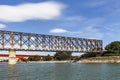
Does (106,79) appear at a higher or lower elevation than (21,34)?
lower

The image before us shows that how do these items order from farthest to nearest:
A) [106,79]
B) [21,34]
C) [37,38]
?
[37,38], [21,34], [106,79]

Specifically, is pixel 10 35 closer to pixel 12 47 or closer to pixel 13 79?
pixel 12 47

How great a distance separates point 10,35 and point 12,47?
7996 millimetres

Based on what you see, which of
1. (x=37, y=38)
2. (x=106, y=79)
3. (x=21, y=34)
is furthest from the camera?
(x=37, y=38)

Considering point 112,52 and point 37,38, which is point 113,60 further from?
point 37,38

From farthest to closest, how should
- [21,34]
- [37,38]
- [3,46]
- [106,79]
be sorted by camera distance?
[37,38], [21,34], [3,46], [106,79]

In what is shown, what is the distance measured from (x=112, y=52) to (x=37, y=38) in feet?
175

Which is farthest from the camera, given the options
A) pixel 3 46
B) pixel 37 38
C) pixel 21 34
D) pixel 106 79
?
pixel 37 38

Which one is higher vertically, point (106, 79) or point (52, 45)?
point (52, 45)

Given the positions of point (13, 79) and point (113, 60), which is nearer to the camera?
point (13, 79)

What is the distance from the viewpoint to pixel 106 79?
47.9m

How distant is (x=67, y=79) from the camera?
160ft

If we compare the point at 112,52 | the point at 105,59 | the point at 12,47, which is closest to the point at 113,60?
the point at 105,59

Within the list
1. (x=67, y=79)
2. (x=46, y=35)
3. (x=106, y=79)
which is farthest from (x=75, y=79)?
(x=46, y=35)
